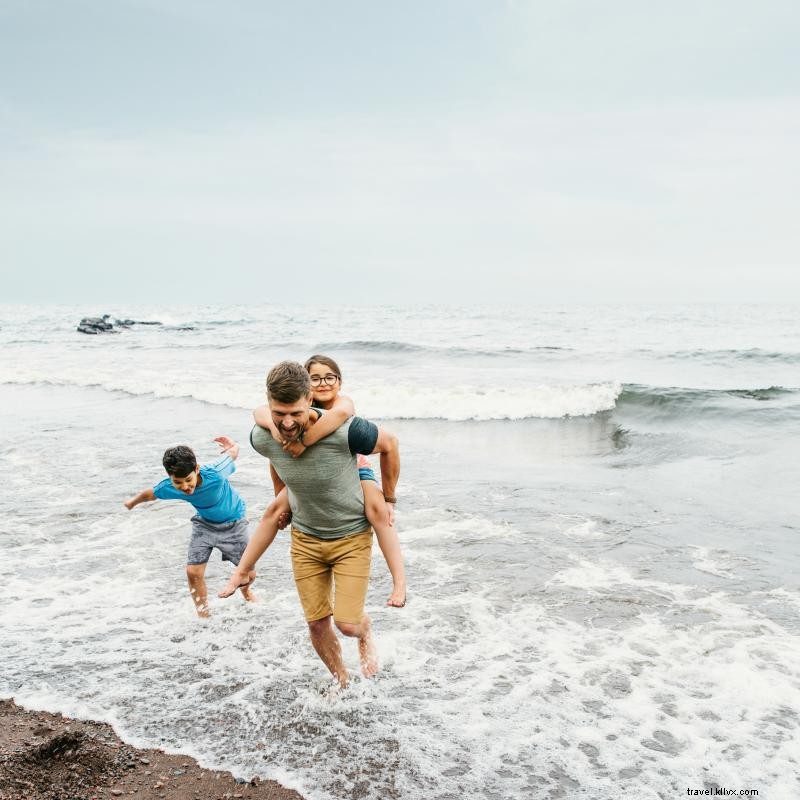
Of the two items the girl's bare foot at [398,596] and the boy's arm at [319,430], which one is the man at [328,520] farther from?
the girl's bare foot at [398,596]

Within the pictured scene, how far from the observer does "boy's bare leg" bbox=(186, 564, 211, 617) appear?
5.61 meters

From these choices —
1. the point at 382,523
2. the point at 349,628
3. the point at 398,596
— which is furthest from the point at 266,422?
the point at 349,628

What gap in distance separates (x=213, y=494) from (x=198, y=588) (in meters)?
0.83

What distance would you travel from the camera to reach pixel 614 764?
3.85 m

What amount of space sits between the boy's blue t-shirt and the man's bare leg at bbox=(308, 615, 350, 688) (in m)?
1.55

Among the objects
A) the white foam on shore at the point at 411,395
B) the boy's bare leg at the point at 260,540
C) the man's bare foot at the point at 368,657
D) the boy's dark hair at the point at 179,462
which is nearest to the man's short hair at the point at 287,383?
the boy's bare leg at the point at 260,540

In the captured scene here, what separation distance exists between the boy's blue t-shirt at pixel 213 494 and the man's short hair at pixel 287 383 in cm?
209

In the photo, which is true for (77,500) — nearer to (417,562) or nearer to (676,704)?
(417,562)

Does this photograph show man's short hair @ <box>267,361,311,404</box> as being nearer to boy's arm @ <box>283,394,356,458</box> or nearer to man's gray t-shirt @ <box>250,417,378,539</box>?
boy's arm @ <box>283,394,356,458</box>

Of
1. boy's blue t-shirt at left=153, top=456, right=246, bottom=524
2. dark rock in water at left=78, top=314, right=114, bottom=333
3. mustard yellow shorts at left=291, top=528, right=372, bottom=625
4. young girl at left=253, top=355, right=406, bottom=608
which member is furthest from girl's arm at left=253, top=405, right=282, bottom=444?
dark rock in water at left=78, top=314, right=114, bottom=333

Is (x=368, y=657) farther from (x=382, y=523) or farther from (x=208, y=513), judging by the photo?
(x=208, y=513)

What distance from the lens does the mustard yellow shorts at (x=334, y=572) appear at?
4.23m

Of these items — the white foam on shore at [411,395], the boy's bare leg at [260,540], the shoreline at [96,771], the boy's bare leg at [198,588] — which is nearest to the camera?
the shoreline at [96,771]

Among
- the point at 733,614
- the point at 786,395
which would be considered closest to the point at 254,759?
the point at 733,614
